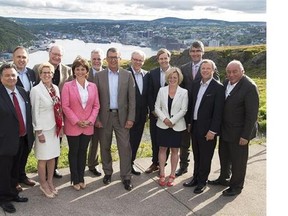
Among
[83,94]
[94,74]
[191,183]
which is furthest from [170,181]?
[94,74]

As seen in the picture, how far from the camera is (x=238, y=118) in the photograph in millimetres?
5488

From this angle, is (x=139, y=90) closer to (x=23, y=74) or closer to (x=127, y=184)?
(x=127, y=184)

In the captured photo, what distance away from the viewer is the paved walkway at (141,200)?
5168 mm

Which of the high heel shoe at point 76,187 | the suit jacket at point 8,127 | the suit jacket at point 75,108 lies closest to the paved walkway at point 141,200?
the high heel shoe at point 76,187

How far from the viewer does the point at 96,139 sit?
644cm

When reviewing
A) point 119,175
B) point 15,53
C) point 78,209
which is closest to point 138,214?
point 78,209

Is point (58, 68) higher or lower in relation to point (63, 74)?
higher

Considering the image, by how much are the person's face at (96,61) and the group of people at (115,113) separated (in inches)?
0.7

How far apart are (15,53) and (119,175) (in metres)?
2.83

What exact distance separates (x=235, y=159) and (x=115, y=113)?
2101mm

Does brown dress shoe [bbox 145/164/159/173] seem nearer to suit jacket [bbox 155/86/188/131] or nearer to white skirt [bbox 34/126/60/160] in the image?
suit jacket [bbox 155/86/188/131]
